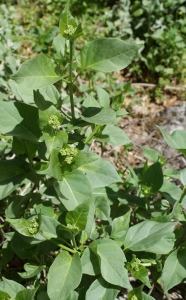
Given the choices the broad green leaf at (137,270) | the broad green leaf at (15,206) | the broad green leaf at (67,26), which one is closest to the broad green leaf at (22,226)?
the broad green leaf at (15,206)

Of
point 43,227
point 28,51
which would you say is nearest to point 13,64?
point 28,51

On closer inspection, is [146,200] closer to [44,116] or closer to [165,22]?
[44,116]

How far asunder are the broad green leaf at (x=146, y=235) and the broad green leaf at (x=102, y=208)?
16 cm

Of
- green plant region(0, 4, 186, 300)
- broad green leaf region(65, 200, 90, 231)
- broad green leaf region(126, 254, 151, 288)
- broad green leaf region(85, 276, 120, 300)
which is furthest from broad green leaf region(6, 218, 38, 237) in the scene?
broad green leaf region(126, 254, 151, 288)

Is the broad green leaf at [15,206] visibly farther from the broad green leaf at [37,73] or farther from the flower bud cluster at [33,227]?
the broad green leaf at [37,73]

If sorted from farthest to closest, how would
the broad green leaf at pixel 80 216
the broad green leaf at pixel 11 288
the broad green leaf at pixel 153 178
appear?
the broad green leaf at pixel 153 178 → the broad green leaf at pixel 11 288 → the broad green leaf at pixel 80 216

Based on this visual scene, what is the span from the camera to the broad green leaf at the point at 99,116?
1.50m

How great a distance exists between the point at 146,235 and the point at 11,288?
68 cm

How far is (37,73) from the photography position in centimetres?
146

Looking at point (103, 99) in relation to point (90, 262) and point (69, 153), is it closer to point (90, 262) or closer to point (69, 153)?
point (69, 153)

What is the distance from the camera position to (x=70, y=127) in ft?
5.41

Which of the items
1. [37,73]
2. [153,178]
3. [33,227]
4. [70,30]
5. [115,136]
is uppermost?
[70,30]

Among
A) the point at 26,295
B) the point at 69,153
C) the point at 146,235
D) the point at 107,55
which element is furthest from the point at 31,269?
the point at 107,55

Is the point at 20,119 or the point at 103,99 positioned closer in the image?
the point at 20,119
